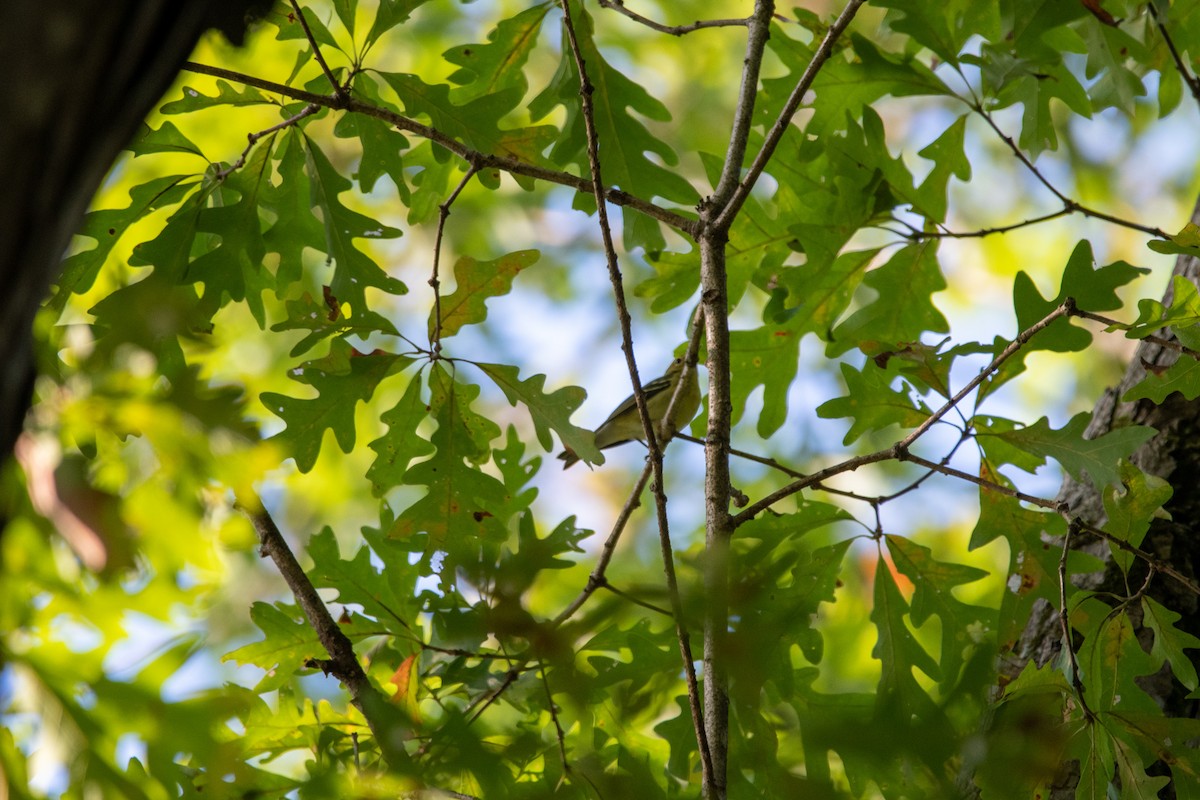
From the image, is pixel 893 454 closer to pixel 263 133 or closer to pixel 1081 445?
pixel 1081 445

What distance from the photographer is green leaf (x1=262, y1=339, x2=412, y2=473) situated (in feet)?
8.68

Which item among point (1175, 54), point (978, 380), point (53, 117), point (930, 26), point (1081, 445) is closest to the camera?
point (53, 117)

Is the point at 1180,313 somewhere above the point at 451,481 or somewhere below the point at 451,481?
above

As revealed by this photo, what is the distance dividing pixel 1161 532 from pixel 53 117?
280 centimetres

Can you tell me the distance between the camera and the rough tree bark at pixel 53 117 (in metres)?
0.90

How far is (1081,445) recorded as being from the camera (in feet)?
8.17

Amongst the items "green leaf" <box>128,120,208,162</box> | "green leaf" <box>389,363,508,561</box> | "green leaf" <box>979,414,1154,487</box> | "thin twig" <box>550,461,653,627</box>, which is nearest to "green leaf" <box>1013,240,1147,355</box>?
"green leaf" <box>979,414,1154,487</box>

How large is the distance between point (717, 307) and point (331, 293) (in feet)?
3.45

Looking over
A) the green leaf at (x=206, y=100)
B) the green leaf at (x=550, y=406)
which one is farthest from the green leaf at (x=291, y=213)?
the green leaf at (x=550, y=406)

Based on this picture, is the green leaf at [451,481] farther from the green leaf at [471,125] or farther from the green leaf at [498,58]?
the green leaf at [498,58]

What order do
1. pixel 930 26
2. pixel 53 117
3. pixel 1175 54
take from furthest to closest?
pixel 930 26
pixel 1175 54
pixel 53 117

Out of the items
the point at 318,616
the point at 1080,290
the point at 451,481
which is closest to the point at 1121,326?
the point at 1080,290

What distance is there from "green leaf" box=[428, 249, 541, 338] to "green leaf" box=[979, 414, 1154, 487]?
128 cm

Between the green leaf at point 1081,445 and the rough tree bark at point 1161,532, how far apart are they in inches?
14.5
